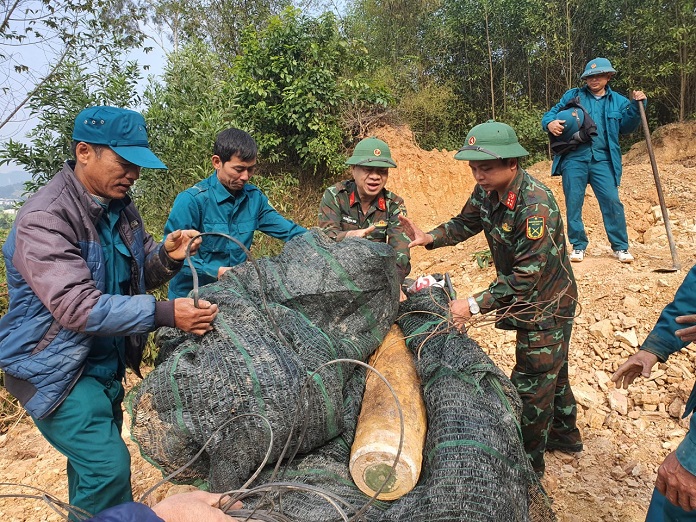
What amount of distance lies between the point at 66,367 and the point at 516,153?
2.30 meters

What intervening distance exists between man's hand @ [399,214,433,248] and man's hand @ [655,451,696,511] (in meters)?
1.90

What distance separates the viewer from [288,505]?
1.60 m

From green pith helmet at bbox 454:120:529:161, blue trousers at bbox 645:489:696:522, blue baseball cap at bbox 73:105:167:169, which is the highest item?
blue baseball cap at bbox 73:105:167:169

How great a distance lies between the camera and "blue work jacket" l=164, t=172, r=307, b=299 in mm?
2775

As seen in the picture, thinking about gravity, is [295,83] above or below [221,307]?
above

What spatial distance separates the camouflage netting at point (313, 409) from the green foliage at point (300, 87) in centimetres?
799

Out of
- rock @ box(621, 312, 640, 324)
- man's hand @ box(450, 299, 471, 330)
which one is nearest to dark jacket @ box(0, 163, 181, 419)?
man's hand @ box(450, 299, 471, 330)

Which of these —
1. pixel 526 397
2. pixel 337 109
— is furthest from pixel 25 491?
pixel 337 109

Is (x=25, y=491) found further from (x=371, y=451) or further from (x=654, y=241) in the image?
(x=654, y=241)

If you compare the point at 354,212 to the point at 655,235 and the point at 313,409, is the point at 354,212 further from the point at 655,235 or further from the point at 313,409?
the point at 655,235

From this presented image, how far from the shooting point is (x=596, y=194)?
5453 millimetres

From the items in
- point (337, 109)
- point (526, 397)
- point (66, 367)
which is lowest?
point (526, 397)

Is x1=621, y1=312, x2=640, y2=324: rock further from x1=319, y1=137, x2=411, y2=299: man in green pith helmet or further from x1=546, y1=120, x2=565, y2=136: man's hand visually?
x1=319, y1=137, x2=411, y2=299: man in green pith helmet

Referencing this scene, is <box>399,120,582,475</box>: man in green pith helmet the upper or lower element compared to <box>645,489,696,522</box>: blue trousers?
upper
